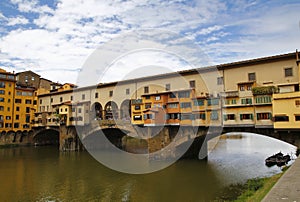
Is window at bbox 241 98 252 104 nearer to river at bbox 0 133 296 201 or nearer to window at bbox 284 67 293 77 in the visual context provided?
window at bbox 284 67 293 77

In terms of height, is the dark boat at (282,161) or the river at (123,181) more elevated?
the dark boat at (282,161)

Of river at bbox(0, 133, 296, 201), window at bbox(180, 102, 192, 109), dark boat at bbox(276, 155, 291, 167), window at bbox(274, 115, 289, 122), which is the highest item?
window at bbox(180, 102, 192, 109)

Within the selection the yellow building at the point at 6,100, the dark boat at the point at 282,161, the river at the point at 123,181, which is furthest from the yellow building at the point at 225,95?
the yellow building at the point at 6,100

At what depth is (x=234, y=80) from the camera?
26094mm

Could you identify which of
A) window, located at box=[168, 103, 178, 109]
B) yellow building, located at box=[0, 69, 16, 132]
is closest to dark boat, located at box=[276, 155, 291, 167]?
window, located at box=[168, 103, 178, 109]

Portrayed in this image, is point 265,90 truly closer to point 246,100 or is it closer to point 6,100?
point 246,100

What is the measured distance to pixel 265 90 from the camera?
2170 centimetres

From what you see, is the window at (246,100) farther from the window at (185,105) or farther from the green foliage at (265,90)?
the window at (185,105)

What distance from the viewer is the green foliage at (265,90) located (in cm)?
2133

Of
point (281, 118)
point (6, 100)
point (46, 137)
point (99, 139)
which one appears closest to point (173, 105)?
point (281, 118)

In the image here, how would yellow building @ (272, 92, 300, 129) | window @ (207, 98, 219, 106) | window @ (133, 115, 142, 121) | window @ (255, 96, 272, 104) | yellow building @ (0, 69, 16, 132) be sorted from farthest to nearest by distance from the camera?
yellow building @ (0, 69, 16, 132) → window @ (133, 115, 142, 121) → window @ (207, 98, 219, 106) → window @ (255, 96, 272, 104) → yellow building @ (272, 92, 300, 129)

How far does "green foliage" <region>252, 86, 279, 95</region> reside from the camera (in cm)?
2133

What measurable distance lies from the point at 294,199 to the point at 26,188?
60.2 ft

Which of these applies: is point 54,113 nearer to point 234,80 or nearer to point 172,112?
point 172,112
